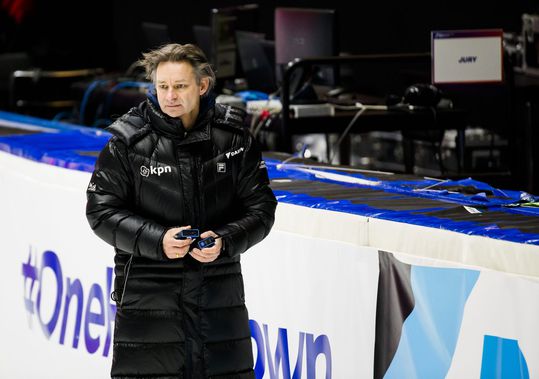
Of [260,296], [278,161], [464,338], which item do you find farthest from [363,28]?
[464,338]

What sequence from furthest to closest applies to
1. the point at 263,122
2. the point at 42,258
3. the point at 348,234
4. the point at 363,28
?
the point at 363,28 < the point at 263,122 < the point at 42,258 < the point at 348,234

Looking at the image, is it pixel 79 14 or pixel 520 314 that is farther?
pixel 79 14

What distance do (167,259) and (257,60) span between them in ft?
16.6

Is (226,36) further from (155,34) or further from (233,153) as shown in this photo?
(233,153)

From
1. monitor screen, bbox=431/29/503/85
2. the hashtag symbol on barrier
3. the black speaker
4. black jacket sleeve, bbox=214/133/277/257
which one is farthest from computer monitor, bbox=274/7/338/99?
black jacket sleeve, bbox=214/133/277/257

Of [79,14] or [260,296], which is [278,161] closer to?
[260,296]

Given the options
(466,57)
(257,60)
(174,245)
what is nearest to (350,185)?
(174,245)

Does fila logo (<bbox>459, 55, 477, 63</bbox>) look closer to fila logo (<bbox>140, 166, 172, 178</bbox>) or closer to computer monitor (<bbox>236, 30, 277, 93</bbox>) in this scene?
computer monitor (<bbox>236, 30, 277, 93</bbox>)

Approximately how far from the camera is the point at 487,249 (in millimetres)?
3264

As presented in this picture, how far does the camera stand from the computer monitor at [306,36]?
7383 millimetres

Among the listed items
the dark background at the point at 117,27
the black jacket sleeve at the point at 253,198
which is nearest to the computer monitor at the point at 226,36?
the dark background at the point at 117,27

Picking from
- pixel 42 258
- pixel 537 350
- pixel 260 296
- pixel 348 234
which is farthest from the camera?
pixel 42 258

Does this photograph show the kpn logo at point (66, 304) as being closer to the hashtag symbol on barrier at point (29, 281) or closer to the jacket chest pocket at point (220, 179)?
the hashtag symbol on barrier at point (29, 281)

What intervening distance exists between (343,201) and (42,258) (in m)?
1.49
